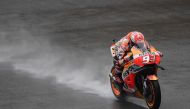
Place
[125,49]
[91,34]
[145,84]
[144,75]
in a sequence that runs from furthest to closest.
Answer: [91,34], [125,49], [144,75], [145,84]

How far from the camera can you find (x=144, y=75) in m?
12.0

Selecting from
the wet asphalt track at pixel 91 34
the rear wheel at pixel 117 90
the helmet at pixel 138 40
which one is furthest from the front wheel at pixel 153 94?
the rear wheel at pixel 117 90

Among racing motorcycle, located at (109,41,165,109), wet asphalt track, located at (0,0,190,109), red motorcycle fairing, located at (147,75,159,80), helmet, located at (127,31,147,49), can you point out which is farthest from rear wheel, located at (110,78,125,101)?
red motorcycle fairing, located at (147,75,159,80)

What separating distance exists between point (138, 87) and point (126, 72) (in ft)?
1.51

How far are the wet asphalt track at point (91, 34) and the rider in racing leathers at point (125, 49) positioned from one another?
2.60ft

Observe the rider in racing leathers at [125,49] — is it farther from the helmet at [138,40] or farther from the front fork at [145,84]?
the front fork at [145,84]

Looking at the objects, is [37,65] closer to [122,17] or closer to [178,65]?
[178,65]

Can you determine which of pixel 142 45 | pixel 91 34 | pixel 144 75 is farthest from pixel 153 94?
pixel 91 34

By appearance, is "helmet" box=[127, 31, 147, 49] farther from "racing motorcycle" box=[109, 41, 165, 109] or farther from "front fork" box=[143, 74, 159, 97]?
"front fork" box=[143, 74, 159, 97]

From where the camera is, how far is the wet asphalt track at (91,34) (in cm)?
1335

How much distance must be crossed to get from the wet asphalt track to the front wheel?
1.72 ft

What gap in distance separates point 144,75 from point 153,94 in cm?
54

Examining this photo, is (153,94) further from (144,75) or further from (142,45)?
(142,45)

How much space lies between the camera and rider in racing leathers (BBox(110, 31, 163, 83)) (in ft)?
40.7
